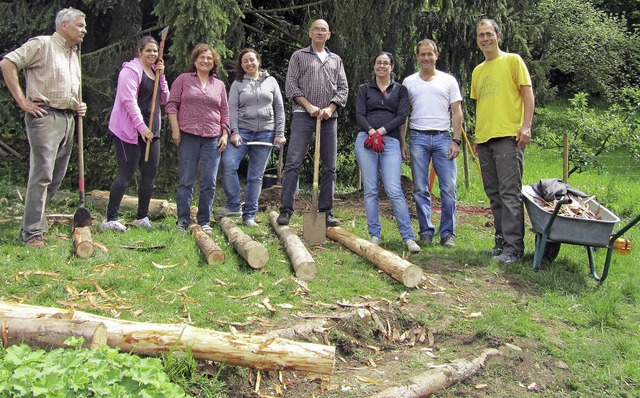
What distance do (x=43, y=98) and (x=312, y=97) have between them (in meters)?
2.75

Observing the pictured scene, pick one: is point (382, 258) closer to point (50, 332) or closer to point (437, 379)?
point (437, 379)

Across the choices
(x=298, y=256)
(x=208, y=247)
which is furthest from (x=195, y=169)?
(x=298, y=256)

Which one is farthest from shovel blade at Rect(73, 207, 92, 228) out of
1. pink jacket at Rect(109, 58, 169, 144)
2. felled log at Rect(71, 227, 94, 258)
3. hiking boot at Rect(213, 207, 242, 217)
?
hiking boot at Rect(213, 207, 242, 217)

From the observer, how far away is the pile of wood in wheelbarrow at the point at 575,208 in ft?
20.0

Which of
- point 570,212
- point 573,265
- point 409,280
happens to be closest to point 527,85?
point 570,212

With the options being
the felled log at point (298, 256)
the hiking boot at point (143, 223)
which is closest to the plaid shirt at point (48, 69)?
the hiking boot at point (143, 223)

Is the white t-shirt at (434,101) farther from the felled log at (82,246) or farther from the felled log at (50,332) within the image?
the felled log at (50,332)

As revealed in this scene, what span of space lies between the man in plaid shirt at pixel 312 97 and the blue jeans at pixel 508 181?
1.69 meters

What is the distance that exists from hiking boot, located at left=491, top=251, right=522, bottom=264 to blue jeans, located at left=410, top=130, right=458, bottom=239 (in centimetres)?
70

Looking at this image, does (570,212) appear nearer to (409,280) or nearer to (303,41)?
(409,280)

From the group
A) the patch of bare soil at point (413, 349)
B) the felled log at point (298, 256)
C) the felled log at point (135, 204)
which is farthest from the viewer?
the felled log at point (135, 204)

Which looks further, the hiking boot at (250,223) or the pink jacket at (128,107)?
the hiking boot at (250,223)

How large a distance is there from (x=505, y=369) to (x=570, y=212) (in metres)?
2.34

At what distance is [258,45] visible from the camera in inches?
441
